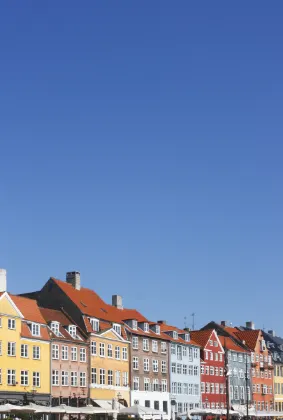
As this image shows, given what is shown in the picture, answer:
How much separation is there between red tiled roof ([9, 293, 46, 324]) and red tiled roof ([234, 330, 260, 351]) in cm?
5314

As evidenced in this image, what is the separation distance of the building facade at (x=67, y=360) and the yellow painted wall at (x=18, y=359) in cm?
120

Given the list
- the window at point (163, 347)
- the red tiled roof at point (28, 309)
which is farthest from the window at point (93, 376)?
the window at point (163, 347)

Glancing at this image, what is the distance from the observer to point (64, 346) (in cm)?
7719

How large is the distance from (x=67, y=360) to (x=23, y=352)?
23.0 feet

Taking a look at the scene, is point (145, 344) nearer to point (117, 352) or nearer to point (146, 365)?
point (146, 365)

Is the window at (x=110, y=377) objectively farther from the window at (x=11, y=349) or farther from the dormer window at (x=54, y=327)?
the window at (x=11, y=349)

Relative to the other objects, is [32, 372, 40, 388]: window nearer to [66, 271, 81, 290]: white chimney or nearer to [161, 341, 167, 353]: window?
[66, 271, 81, 290]: white chimney

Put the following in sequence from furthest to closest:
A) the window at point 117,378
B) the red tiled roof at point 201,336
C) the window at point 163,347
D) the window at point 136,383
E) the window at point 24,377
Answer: the red tiled roof at point 201,336, the window at point 163,347, the window at point 136,383, the window at point 117,378, the window at point 24,377

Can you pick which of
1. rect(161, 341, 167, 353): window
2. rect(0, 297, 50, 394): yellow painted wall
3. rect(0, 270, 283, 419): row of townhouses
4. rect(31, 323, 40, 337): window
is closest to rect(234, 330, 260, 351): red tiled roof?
rect(0, 270, 283, 419): row of townhouses

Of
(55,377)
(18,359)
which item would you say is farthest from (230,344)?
(18,359)

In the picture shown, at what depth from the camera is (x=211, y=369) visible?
10794 cm

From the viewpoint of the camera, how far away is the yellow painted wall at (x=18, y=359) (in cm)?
6931

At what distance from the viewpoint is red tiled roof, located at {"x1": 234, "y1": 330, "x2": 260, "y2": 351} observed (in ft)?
398

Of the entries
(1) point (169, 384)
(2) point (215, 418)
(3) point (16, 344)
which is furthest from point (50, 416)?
(2) point (215, 418)
